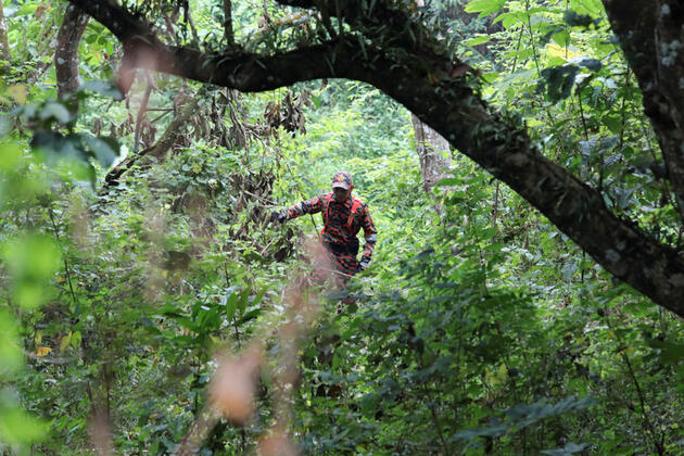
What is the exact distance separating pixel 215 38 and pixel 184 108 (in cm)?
593

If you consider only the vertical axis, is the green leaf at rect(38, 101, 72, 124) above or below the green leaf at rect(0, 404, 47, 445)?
above

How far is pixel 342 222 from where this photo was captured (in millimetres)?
8297

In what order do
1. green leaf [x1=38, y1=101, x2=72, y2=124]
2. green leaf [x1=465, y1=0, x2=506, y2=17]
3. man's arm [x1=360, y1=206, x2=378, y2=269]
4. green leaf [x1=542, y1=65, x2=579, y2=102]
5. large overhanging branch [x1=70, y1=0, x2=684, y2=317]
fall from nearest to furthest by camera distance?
1. green leaf [x1=38, y1=101, x2=72, y2=124]
2. large overhanging branch [x1=70, y1=0, x2=684, y2=317]
3. green leaf [x1=542, y1=65, x2=579, y2=102]
4. green leaf [x1=465, y1=0, x2=506, y2=17]
5. man's arm [x1=360, y1=206, x2=378, y2=269]

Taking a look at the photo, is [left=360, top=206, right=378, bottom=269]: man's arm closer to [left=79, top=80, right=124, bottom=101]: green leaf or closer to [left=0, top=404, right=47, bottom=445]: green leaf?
[left=79, top=80, right=124, bottom=101]: green leaf

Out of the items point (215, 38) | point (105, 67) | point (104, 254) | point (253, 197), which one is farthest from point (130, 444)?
point (253, 197)

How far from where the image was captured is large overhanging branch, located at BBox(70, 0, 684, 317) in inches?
118

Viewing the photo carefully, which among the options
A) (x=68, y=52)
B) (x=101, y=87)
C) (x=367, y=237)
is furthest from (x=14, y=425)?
(x=367, y=237)

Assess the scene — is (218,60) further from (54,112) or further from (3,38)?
(3,38)

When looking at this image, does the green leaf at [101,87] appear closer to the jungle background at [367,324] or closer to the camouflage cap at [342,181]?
the jungle background at [367,324]

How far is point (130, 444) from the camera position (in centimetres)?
423

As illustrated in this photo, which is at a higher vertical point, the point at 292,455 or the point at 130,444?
the point at 292,455

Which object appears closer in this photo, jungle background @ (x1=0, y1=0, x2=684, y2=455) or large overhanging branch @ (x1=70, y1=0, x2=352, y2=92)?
jungle background @ (x1=0, y1=0, x2=684, y2=455)

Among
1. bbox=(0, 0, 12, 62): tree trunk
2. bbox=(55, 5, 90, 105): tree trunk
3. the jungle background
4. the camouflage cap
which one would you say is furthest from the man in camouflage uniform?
bbox=(0, 0, 12, 62): tree trunk

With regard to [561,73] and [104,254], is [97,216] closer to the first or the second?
[104,254]
